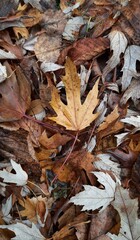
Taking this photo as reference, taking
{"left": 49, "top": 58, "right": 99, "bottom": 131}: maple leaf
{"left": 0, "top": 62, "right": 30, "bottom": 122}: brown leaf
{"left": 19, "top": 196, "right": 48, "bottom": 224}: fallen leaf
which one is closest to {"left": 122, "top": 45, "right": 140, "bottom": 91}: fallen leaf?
{"left": 49, "top": 58, "right": 99, "bottom": 131}: maple leaf

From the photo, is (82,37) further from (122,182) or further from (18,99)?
(122,182)

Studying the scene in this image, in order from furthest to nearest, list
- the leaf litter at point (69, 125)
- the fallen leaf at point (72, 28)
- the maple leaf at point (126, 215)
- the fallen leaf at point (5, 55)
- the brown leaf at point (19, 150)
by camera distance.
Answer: the fallen leaf at point (72, 28) < the fallen leaf at point (5, 55) < the brown leaf at point (19, 150) < the leaf litter at point (69, 125) < the maple leaf at point (126, 215)

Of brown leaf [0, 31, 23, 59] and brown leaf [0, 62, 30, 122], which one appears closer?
brown leaf [0, 62, 30, 122]

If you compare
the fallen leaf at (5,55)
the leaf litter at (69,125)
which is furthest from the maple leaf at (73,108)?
the fallen leaf at (5,55)

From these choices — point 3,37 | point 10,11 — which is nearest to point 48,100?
point 3,37

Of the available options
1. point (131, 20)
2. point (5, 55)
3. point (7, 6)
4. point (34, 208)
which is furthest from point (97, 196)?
point (7, 6)

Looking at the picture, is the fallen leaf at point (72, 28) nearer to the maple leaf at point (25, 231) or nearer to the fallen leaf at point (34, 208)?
the fallen leaf at point (34, 208)

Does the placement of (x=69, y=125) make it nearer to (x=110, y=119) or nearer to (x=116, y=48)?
(x=110, y=119)

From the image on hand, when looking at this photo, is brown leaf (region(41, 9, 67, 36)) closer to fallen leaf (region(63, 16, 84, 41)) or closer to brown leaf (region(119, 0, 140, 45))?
fallen leaf (region(63, 16, 84, 41))
